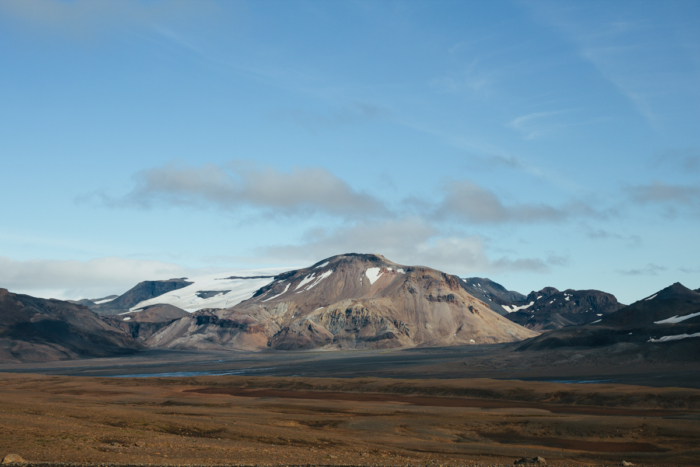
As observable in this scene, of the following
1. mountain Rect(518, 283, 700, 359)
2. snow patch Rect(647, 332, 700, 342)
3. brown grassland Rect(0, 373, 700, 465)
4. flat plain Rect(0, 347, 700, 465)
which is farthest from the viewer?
mountain Rect(518, 283, 700, 359)

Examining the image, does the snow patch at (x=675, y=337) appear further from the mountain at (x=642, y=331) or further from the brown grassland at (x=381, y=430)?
the brown grassland at (x=381, y=430)

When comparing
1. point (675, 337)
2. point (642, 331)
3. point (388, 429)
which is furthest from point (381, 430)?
point (642, 331)

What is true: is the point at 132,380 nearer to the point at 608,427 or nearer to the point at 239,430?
the point at 239,430

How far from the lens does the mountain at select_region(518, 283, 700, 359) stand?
13450 centimetres

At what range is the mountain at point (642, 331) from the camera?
441ft

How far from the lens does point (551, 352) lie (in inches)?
5866

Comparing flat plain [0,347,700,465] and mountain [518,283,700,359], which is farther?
mountain [518,283,700,359]

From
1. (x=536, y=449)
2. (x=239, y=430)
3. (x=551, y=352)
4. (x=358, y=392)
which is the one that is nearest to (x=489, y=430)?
(x=536, y=449)

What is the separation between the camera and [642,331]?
14925cm

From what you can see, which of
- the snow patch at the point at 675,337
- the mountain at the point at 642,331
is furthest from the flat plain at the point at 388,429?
the mountain at the point at 642,331

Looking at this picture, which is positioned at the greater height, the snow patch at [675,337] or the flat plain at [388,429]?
the snow patch at [675,337]

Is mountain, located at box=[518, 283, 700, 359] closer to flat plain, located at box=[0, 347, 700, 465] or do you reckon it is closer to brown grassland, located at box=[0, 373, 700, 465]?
brown grassland, located at box=[0, 373, 700, 465]

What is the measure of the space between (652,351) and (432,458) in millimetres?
112525

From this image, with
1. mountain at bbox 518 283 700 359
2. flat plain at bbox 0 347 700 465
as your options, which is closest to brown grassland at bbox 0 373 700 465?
flat plain at bbox 0 347 700 465
